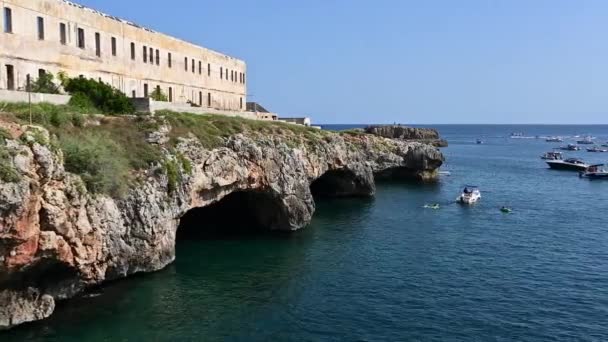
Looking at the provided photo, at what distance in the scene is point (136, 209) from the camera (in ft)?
110

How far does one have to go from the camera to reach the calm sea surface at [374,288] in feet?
89.0

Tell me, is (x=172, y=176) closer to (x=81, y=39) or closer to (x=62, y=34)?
(x=62, y=34)

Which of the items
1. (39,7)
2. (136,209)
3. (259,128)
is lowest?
(136,209)

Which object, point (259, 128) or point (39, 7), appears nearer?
point (39, 7)

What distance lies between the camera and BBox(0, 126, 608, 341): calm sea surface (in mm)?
27125

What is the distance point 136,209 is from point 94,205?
342 centimetres

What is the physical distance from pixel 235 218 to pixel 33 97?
72.0ft

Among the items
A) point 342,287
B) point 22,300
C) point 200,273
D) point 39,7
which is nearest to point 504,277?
point 342,287

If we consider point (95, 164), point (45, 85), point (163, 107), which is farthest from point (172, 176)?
point (45, 85)

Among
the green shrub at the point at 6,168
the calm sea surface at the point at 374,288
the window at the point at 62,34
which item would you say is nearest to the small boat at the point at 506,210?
the calm sea surface at the point at 374,288

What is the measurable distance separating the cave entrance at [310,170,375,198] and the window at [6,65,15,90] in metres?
38.8

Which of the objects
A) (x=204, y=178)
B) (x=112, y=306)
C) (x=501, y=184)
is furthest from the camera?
(x=501, y=184)

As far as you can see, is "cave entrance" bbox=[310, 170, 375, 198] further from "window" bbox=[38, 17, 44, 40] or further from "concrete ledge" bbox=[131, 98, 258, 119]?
"window" bbox=[38, 17, 44, 40]

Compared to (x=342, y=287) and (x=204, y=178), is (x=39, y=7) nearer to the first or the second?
(x=204, y=178)
